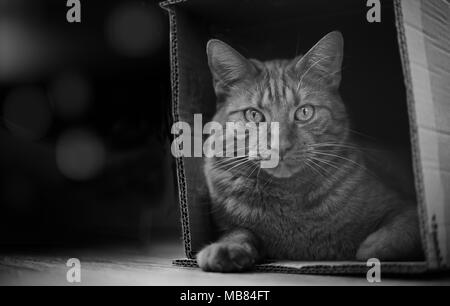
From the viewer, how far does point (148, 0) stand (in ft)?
6.78

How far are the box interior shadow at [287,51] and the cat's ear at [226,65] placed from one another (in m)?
0.08

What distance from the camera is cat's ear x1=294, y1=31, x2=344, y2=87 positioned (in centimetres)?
155

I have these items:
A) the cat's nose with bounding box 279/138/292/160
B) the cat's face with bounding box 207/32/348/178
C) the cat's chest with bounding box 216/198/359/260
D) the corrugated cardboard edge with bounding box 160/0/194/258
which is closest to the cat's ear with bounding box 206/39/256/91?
the cat's face with bounding box 207/32/348/178

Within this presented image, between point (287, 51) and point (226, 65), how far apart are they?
48cm

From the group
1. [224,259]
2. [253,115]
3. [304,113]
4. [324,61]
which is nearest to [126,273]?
[224,259]

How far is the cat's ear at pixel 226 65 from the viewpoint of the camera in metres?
1.57

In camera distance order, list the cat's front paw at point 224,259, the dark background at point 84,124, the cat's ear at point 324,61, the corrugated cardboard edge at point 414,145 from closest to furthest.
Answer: the corrugated cardboard edge at point 414,145
the cat's front paw at point 224,259
the cat's ear at point 324,61
the dark background at point 84,124

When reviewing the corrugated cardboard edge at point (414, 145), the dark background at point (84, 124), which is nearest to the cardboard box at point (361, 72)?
the corrugated cardboard edge at point (414, 145)

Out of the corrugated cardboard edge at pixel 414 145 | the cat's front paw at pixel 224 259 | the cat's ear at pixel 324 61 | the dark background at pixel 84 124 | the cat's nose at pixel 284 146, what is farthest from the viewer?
the dark background at pixel 84 124

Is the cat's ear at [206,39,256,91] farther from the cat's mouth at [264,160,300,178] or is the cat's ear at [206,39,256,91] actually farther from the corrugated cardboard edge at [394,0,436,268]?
the corrugated cardboard edge at [394,0,436,268]

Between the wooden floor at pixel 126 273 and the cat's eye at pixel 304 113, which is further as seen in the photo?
the cat's eye at pixel 304 113

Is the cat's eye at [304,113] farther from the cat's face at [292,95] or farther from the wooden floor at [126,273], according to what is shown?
the wooden floor at [126,273]

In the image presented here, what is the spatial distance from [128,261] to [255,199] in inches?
18.8

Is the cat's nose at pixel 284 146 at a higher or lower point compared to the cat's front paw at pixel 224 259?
higher
